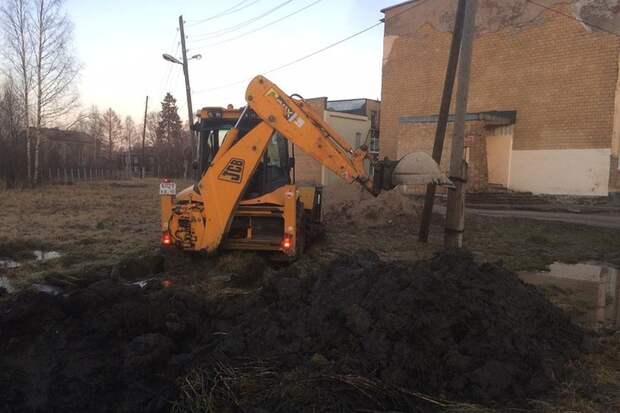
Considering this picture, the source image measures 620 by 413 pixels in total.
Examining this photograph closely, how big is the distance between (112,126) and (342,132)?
64363mm

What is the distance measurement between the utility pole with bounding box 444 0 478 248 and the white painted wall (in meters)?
13.7

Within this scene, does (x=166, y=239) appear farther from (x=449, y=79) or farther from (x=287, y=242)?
(x=449, y=79)

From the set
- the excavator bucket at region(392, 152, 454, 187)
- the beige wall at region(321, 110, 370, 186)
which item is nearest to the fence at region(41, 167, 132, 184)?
the beige wall at region(321, 110, 370, 186)

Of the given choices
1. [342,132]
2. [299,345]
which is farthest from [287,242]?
[342,132]

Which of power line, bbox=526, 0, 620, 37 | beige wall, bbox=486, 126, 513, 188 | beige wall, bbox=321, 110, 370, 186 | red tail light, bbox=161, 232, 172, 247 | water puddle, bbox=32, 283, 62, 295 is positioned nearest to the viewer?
water puddle, bbox=32, 283, 62, 295

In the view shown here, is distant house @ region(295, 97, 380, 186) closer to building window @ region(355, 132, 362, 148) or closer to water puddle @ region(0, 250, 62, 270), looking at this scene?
building window @ region(355, 132, 362, 148)

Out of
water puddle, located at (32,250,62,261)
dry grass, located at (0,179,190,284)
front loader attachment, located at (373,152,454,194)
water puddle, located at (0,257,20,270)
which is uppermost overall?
front loader attachment, located at (373,152,454,194)

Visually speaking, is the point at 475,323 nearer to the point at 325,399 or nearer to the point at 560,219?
the point at 325,399

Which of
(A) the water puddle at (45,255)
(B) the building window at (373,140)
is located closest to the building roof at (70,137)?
(B) the building window at (373,140)

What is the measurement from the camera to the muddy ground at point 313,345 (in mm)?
3570

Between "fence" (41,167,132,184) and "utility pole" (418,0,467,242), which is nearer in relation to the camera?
"utility pole" (418,0,467,242)

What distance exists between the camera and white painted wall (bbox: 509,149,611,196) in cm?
1953

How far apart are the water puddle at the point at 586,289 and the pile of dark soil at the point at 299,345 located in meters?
1.42

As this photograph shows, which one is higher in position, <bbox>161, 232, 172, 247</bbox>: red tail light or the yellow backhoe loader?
the yellow backhoe loader
